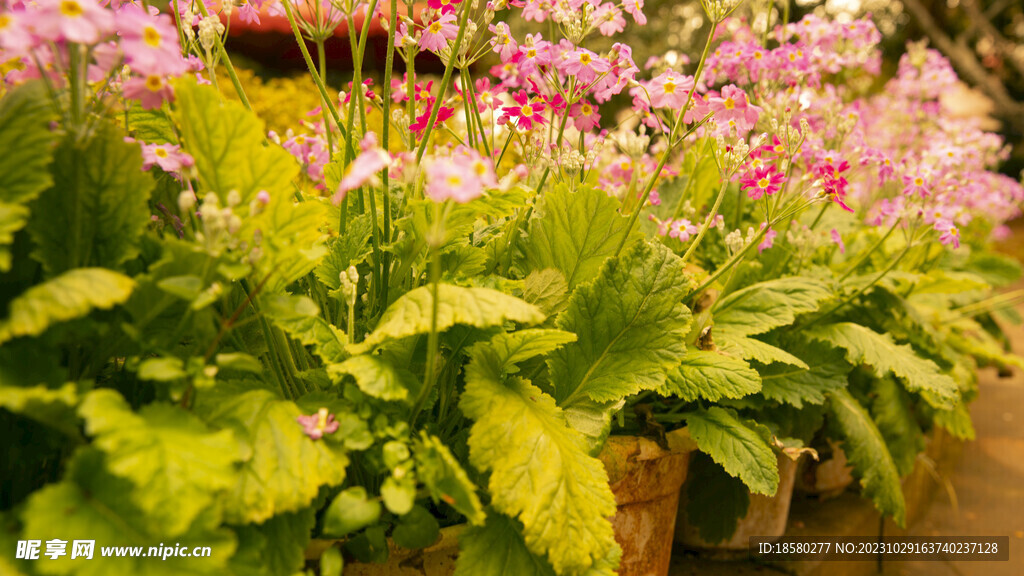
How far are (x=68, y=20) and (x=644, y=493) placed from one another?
1160mm

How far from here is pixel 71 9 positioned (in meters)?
0.72

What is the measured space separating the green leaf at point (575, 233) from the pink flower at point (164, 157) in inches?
26.1

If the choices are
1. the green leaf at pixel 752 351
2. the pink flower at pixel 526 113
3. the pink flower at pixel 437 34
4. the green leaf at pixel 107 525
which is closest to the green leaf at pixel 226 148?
the green leaf at pixel 107 525

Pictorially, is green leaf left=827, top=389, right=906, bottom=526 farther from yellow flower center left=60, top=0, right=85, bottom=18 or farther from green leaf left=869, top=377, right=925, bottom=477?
yellow flower center left=60, top=0, right=85, bottom=18

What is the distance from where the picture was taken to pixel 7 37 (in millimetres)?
677

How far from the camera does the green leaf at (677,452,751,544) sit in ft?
5.46

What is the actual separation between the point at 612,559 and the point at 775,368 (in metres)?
0.78

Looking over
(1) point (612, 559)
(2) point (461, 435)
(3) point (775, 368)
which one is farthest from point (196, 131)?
(3) point (775, 368)

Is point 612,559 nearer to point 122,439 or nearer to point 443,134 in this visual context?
point 122,439

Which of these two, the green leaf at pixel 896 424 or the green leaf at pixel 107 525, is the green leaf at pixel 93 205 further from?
the green leaf at pixel 896 424

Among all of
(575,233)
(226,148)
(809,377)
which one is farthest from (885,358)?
(226,148)

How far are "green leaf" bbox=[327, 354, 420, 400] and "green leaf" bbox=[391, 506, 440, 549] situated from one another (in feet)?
0.55

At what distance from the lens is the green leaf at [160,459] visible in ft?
2.28

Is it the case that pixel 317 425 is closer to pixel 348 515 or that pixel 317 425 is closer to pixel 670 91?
pixel 348 515
